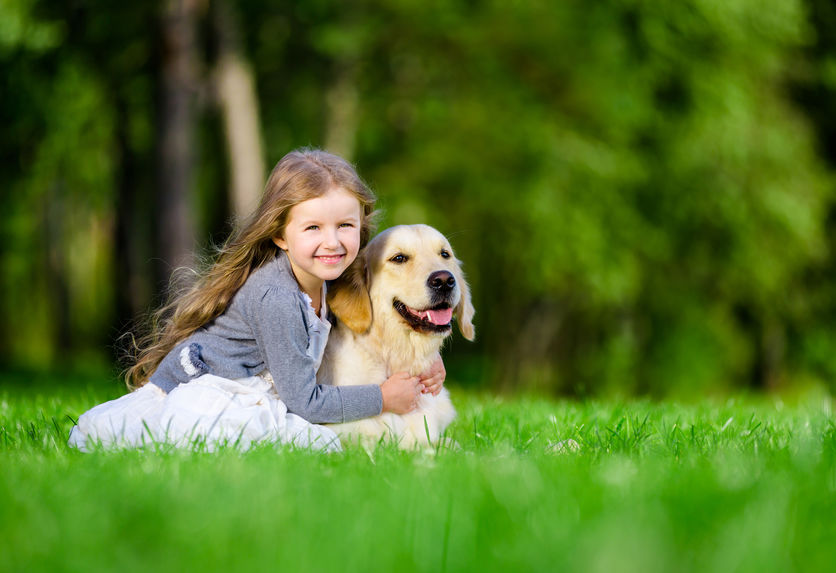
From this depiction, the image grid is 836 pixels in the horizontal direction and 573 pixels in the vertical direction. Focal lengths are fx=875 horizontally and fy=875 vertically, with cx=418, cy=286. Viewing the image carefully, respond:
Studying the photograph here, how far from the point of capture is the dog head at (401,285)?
4.08m

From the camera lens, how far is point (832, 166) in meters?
15.6

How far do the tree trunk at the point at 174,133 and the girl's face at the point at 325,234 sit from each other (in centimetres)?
649

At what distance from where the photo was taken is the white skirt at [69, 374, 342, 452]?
12.0 feet

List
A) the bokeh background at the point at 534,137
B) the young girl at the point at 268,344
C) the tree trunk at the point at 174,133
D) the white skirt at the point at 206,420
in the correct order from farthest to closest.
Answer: the bokeh background at the point at 534,137 → the tree trunk at the point at 174,133 → the young girl at the point at 268,344 → the white skirt at the point at 206,420

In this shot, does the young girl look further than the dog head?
No

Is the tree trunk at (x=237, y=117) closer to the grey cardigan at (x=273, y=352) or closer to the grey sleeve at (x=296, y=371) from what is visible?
the grey cardigan at (x=273, y=352)

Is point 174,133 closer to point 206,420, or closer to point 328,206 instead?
point 328,206

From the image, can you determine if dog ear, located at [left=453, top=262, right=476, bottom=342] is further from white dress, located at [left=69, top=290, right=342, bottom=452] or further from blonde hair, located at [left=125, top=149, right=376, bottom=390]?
white dress, located at [left=69, top=290, right=342, bottom=452]

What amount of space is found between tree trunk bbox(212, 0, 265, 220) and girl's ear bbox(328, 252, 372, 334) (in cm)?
790

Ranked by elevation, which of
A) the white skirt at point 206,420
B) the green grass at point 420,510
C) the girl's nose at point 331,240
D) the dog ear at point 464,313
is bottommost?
the white skirt at point 206,420

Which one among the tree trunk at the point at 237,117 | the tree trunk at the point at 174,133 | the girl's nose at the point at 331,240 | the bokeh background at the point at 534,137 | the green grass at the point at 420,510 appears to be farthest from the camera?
the bokeh background at the point at 534,137

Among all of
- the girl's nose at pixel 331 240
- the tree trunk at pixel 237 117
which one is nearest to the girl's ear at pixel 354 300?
the girl's nose at pixel 331 240

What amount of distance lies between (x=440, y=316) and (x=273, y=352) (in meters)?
0.80

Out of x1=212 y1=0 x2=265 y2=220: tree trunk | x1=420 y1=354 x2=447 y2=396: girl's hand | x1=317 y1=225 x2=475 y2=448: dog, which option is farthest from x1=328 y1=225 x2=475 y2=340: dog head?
x1=212 y1=0 x2=265 y2=220: tree trunk
